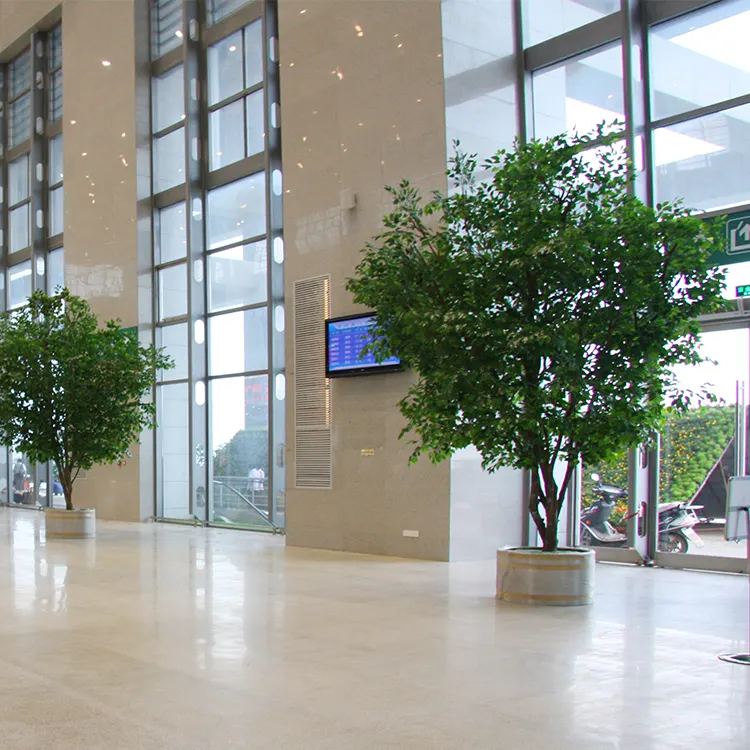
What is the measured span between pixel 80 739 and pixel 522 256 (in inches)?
223

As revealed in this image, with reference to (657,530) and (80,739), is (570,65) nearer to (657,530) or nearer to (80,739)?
(657,530)

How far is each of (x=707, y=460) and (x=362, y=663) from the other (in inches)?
257

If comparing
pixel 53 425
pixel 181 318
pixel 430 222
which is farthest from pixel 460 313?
pixel 181 318

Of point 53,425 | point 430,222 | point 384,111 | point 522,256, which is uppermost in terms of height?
point 384,111

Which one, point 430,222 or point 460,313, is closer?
point 460,313

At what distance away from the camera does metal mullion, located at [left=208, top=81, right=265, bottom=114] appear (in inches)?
704

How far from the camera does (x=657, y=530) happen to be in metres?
11.9

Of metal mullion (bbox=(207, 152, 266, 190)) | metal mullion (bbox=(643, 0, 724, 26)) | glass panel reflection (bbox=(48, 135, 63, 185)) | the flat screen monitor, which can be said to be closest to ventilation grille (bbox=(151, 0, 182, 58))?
metal mullion (bbox=(207, 152, 266, 190))

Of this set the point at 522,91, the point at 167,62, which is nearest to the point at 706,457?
the point at 522,91

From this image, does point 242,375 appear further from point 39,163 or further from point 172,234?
point 39,163

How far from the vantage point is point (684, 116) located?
11555 mm

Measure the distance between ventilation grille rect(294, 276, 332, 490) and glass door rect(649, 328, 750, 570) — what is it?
4.92m

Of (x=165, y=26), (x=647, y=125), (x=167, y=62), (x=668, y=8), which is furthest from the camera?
(x=165, y=26)

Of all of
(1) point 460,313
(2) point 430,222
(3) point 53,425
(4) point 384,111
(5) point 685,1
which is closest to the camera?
(1) point 460,313
